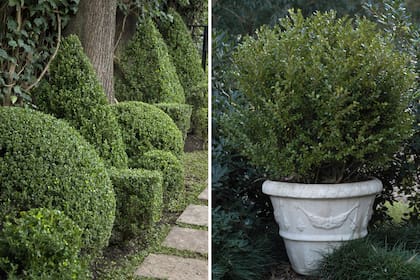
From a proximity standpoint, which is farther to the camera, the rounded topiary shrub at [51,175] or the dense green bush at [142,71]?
the dense green bush at [142,71]

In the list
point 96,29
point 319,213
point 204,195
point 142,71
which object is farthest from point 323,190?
point 142,71

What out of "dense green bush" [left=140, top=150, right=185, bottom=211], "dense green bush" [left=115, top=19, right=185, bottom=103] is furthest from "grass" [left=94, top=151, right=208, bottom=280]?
"dense green bush" [left=115, top=19, right=185, bottom=103]

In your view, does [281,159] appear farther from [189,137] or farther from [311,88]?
[189,137]

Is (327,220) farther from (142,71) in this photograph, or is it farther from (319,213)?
(142,71)

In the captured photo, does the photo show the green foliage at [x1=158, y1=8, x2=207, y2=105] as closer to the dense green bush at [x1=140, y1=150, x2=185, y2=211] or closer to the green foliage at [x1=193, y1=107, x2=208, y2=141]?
the green foliage at [x1=193, y1=107, x2=208, y2=141]

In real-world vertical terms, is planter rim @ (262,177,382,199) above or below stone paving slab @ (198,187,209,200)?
above

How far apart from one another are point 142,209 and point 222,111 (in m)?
0.70

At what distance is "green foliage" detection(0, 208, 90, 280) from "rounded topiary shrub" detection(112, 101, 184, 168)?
1324mm

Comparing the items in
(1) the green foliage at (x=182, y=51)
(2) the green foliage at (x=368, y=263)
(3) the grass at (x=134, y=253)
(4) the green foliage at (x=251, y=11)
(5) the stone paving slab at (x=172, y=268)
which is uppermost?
(4) the green foliage at (x=251, y=11)

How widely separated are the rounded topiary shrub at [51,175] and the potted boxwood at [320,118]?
31.3 inches

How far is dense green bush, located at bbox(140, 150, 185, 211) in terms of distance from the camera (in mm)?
3543

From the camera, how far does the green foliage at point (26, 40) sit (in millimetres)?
3221

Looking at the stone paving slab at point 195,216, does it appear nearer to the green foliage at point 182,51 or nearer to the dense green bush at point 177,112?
the dense green bush at point 177,112

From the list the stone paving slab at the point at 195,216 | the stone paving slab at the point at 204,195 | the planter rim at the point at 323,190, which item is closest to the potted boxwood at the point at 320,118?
the planter rim at the point at 323,190
